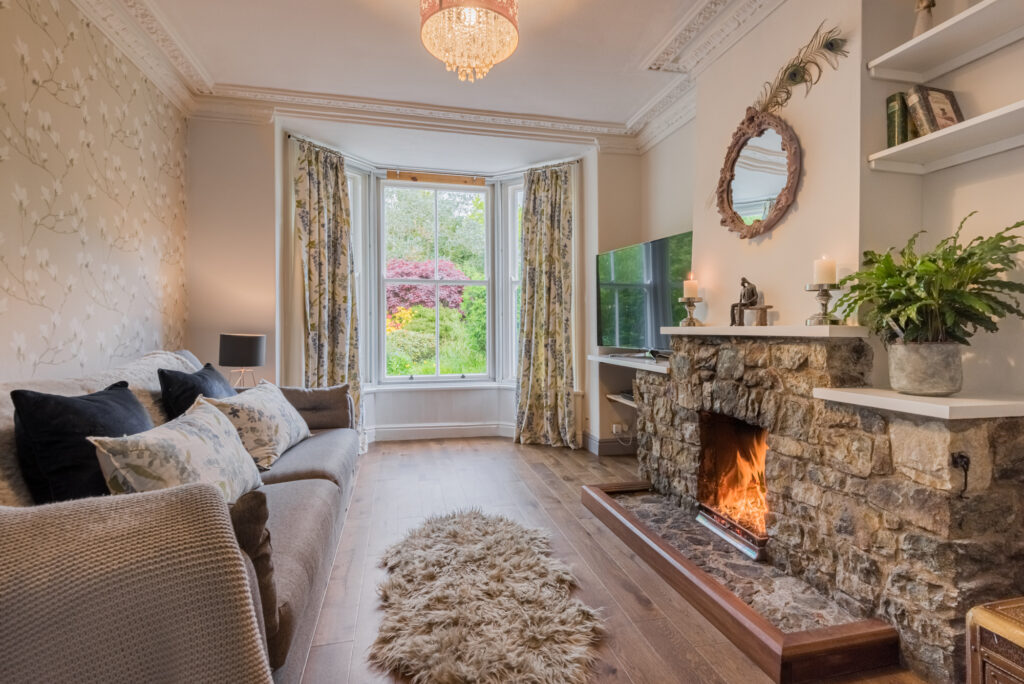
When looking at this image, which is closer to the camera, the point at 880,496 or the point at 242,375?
the point at 880,496

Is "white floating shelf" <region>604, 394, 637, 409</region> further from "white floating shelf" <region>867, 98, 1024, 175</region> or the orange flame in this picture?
"white floating shelf" <region>867, 98, 1024, 175</region>

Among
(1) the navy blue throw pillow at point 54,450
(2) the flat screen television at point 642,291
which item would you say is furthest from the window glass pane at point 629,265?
(1) the navy blue throw pillow at point 54,450

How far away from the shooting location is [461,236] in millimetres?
5109

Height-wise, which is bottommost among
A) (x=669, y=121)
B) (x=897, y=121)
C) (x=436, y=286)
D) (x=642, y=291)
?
(x=642, y=291)

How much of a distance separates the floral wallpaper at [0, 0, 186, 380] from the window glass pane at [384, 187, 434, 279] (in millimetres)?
1978

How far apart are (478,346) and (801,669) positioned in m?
3.95

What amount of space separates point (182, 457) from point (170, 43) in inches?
108

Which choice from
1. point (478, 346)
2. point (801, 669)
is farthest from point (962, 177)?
point (478, 346)

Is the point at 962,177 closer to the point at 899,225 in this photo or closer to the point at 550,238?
the point at 899,225

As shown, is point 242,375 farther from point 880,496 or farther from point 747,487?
point 880,496

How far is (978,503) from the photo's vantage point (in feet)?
5.08

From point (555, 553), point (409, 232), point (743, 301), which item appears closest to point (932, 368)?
point (743, 301)

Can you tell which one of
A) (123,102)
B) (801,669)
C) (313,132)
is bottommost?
(801,669)

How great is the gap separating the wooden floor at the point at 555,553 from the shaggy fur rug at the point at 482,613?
0.26 ft
